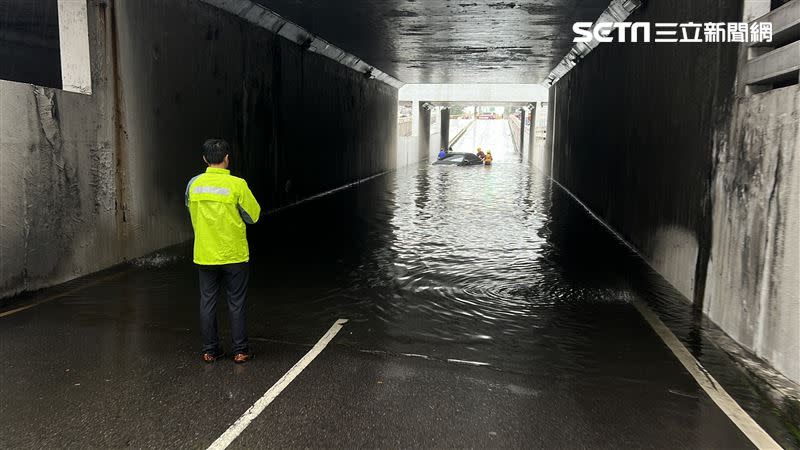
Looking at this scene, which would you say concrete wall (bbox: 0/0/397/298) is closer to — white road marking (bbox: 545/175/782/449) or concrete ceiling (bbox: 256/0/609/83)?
concrete ceiling (bbox: 256/0/609/83)

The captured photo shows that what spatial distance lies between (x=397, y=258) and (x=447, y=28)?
329 inches

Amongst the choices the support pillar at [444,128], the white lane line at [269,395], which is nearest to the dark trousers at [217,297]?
the white lane line at [269,395]

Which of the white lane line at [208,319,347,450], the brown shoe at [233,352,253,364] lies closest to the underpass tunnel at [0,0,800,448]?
the white lane line at [208,319,347,450]

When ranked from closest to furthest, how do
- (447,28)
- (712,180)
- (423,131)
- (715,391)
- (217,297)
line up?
(715,391), (217,297), (712,180), (447,28), (423,131)

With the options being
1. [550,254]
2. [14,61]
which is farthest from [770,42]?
[14,61]

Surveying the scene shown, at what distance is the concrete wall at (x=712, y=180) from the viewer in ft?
16.6

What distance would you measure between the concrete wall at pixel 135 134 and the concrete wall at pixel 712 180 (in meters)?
7.81

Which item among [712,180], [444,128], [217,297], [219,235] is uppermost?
[444,128]

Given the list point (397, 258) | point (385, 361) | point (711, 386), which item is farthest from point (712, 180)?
point (397, 258)

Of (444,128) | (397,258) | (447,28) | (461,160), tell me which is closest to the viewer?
(397,258)

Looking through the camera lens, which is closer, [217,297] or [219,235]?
[219,235]

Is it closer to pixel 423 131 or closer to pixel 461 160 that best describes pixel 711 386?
pixel 461 160

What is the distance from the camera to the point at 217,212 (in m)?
5.06

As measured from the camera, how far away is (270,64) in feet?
49.6
